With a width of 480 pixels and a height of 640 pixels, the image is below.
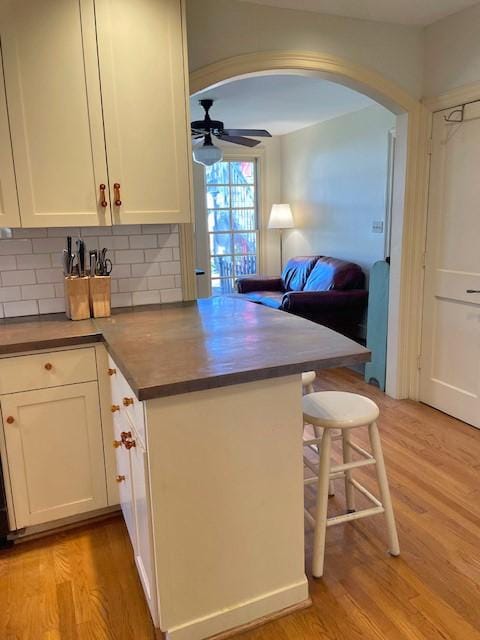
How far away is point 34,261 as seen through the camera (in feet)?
7.76

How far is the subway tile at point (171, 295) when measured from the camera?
2.67m

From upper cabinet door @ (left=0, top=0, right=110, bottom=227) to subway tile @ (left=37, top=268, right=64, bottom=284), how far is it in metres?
0.38

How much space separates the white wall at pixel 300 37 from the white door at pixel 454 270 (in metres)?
0.45

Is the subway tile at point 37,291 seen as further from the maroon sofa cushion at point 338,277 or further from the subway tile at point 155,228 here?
the maroon sofa cushion at point 338,277

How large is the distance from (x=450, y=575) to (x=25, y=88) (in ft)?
8.47

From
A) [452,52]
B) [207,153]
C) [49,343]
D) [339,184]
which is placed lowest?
[49,343]

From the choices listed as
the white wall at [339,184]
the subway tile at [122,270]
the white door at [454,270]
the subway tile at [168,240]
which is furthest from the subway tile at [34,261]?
the white wall at [339,184]

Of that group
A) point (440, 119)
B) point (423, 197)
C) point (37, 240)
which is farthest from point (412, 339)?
point (37, 240)

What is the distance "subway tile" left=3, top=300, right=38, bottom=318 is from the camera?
7.67 feet

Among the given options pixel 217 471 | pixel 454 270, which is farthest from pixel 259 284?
pixel 217 471

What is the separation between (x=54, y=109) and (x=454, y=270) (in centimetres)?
251

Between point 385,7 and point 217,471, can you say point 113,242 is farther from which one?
point 385,7

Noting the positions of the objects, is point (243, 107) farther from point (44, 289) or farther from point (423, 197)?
point (44, 289)

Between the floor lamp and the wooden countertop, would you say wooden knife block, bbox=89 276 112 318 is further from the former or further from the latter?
the floor lamp
